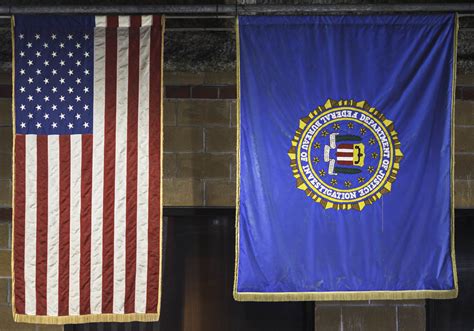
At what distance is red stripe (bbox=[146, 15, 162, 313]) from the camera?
5281 millimetres

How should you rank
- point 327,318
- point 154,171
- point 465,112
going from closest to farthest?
point 154,171 < point 327,318 < point 465,112

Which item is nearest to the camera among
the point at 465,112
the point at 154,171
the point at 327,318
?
the point at 154,171

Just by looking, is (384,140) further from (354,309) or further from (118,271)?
(118,271)

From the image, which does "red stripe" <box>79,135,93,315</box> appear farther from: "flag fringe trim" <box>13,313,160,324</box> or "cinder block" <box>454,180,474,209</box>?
"cinder block" <box>454,180,474,209</box>

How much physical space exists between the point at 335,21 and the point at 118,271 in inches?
109

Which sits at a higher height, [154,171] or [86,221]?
[154,171]

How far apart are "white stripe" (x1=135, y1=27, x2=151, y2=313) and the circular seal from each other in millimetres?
1239

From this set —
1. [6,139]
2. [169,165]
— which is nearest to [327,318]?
[169,165]

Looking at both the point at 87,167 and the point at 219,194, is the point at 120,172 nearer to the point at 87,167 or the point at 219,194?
the point at 87,167

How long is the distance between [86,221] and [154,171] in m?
0.71

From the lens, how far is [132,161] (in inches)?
209

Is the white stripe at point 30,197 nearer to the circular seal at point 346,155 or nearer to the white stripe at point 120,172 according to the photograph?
the white stripe at point 120,172

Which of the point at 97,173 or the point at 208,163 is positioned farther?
the point at 208,163

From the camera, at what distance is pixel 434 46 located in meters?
5.30
